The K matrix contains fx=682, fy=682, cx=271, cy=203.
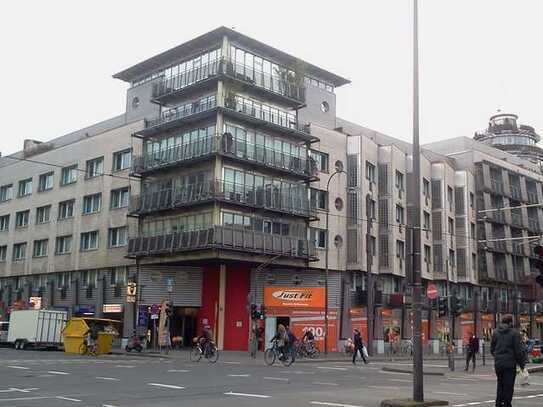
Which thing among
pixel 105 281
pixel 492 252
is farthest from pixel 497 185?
pixel 105 281

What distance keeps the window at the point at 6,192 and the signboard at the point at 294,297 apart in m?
30.4


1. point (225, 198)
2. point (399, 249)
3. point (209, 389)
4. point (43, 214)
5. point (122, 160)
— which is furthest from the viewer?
point (43, 214)

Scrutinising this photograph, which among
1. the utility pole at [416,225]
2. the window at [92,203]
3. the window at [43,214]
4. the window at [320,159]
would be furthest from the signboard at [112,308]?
the utility pole at [416,225]

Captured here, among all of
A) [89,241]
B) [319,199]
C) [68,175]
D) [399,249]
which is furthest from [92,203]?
[399,249]

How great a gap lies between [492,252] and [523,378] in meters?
53.5

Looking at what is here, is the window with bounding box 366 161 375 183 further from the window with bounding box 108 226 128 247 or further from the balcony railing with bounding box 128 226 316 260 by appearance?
the window with bounding box 108 226 128 247

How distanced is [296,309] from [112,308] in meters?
13.3

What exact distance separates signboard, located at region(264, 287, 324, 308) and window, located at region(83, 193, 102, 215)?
1569cm

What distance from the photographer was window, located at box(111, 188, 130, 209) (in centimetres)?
5003

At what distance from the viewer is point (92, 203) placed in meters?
53.1

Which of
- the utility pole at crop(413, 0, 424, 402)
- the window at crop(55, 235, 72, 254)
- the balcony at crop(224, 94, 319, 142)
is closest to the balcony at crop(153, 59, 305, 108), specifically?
the balcony at crop(224, 94, 319, 142)

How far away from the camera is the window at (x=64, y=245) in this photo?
2151 inches

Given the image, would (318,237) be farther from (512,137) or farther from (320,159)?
(512,137)

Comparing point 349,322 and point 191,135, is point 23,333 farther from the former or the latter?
point 349,322
